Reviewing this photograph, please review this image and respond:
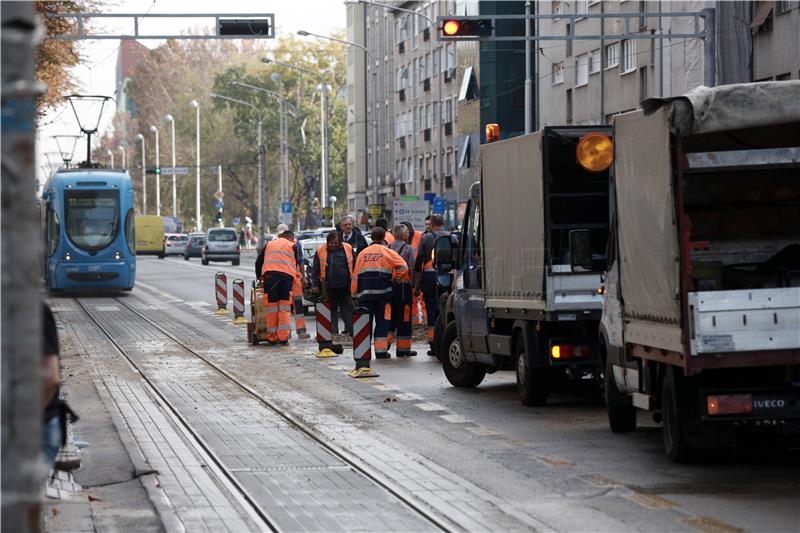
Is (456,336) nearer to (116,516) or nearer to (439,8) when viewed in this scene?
(116,516)

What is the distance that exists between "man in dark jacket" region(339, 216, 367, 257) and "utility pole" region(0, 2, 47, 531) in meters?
23.0

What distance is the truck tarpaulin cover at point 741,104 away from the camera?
11.6 m

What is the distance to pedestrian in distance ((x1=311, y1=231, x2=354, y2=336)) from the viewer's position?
2449 centimetres

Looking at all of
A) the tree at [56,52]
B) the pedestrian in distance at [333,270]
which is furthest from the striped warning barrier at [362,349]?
the tree at [56,52]

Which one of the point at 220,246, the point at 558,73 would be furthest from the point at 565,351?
the point at 220,246

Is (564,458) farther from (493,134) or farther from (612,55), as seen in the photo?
(612,55)

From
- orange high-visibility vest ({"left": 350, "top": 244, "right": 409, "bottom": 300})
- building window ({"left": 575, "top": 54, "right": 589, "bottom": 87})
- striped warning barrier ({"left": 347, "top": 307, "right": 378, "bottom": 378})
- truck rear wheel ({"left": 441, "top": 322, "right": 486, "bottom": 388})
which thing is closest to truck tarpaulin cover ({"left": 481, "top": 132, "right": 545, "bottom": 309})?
truck rear wheel ({"left": 441, "top": 322, "right": 486, "bottom": 388})

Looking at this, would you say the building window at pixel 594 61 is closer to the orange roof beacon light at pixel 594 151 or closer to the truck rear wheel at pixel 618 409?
the orange roof beacon light at pixel 594 151

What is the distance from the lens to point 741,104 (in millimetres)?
11844

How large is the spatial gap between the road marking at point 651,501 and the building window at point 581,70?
46726 millimetres

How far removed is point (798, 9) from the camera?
37312 millimetres

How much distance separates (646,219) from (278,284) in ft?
45.1

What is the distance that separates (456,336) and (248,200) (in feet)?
332

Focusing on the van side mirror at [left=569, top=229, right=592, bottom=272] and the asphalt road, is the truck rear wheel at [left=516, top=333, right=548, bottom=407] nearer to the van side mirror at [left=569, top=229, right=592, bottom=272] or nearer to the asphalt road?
the asphalt road
